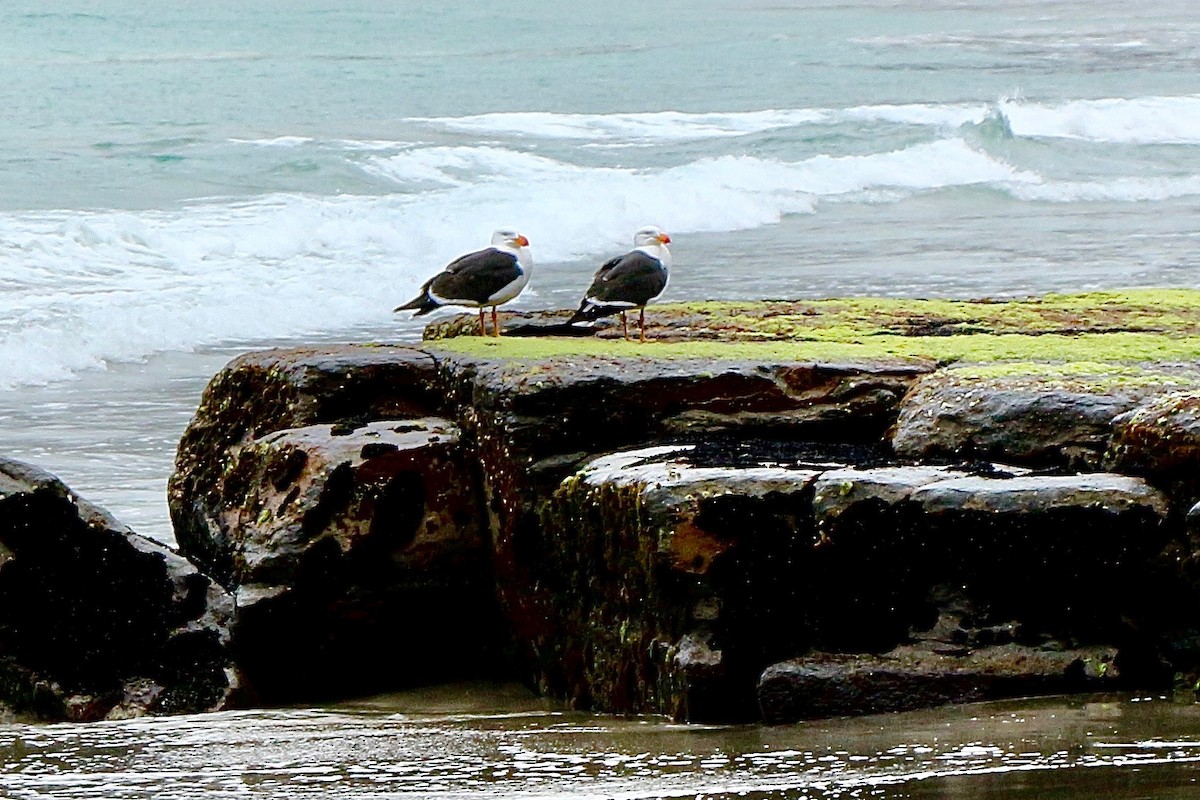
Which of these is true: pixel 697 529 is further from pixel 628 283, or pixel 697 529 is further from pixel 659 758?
pixel 628 283

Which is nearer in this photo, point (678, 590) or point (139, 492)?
point (678, 590)

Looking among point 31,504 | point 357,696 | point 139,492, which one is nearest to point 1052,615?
point 357,696

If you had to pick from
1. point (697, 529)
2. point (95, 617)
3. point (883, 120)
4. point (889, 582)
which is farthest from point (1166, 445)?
point (883, 120)

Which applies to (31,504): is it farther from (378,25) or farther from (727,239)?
(378,25)

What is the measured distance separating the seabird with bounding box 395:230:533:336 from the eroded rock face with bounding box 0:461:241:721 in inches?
66.6

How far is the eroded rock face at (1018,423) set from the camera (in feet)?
14.7

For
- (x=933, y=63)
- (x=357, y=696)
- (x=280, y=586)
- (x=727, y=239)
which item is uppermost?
(x=933, y=63)

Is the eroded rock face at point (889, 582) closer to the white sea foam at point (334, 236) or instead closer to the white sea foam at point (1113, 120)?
the white sea foam at point (334, 236)

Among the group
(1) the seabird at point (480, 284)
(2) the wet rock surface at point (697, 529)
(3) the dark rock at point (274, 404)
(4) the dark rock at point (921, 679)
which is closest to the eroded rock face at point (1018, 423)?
(2) the wet rock surface at point (697, 529)

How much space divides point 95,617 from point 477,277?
2117 mm

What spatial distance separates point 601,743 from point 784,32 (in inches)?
2432

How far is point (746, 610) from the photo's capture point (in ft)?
14.0

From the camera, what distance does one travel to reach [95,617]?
5.71 metres

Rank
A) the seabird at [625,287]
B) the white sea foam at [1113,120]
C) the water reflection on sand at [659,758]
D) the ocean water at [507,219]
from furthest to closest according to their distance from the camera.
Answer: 1. the white sea foam at [1113,120]
2. the seabird at [625,287]
3. the ocean water at [507,219]
4. the water reflection on sand at [659,758]
